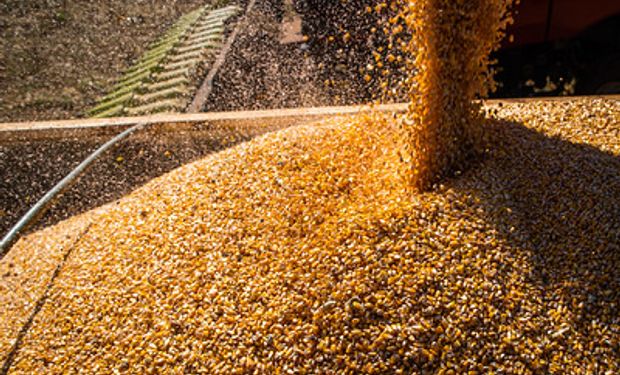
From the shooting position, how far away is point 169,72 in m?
5.90

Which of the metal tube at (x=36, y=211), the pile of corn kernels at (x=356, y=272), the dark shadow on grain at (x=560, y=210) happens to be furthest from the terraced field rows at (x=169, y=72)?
the dark shadow on grain at (x=560, y=210)

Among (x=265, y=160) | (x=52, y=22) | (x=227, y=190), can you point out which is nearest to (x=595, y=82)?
(x=265, y=160)

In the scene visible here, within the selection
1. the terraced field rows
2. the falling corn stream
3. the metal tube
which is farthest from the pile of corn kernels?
the terraced field rows

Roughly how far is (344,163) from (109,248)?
4.67 feet

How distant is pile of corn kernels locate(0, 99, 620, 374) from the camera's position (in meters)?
1.91

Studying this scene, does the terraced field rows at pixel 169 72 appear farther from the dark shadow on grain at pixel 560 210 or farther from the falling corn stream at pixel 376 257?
the dark shadow on grain at pixel 560 210

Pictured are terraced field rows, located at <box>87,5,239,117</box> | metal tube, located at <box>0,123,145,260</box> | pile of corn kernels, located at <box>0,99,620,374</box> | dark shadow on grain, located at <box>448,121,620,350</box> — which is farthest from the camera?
terraced field rows, located at <box>87,5,239,117</box>

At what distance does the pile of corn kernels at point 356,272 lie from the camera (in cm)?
191

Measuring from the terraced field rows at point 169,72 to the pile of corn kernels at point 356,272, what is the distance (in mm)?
2531

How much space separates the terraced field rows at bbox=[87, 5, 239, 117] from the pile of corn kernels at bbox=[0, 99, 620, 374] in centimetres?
253

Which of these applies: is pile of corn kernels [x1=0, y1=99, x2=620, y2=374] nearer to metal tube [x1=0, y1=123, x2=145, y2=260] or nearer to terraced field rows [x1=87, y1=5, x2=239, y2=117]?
metal tube [x1=0, y1=123, x2=145, y2=260]

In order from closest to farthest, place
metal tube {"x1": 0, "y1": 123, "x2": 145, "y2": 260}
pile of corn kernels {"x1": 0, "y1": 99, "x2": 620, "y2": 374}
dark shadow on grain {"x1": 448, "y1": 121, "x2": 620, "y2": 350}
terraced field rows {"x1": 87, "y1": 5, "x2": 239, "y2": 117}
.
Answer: pile of corn kernels {"x1": 0, "y1": 99, "x2": 620, "y2": 374} → dark shadow on grain {"x1": 448, "y1": 121, "x2": 620, "y2": 350} → metal tube {"x1": 0, "y1": 123, "x2": 145, "y2": 260} → terraced field rows {"x1": 87, "y1": 5, "x2": 239, "y2": 117}

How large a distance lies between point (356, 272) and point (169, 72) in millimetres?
4622

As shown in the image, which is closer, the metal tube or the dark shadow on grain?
the dark shadow on grain
